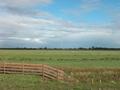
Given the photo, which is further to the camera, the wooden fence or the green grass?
the green grass

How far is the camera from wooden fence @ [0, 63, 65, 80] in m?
44.8

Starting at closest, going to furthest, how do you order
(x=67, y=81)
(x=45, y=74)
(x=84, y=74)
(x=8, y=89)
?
(x=8, y=89)
(x=67, y=81)
(x=45, y=74)
(x=84, y=74)

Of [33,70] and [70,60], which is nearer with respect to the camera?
[33,70]

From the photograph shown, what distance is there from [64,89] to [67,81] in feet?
30.1

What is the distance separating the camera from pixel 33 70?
47.4 metres

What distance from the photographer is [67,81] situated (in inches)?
1667

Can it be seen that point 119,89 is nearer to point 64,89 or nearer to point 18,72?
point 64,89

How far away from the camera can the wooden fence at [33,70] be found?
44.8 m

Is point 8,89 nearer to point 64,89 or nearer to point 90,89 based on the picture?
point 64,89

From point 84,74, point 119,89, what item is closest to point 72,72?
point 84,74

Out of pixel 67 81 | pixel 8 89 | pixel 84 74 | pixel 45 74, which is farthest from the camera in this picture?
pixel 84 74

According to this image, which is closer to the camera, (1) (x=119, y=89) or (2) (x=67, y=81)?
(1) (x=119, y=89)

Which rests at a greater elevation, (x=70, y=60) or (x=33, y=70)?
(x=70, y=60)

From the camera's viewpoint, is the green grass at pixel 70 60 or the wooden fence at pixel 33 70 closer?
the wooden fence at pixel 33 70
